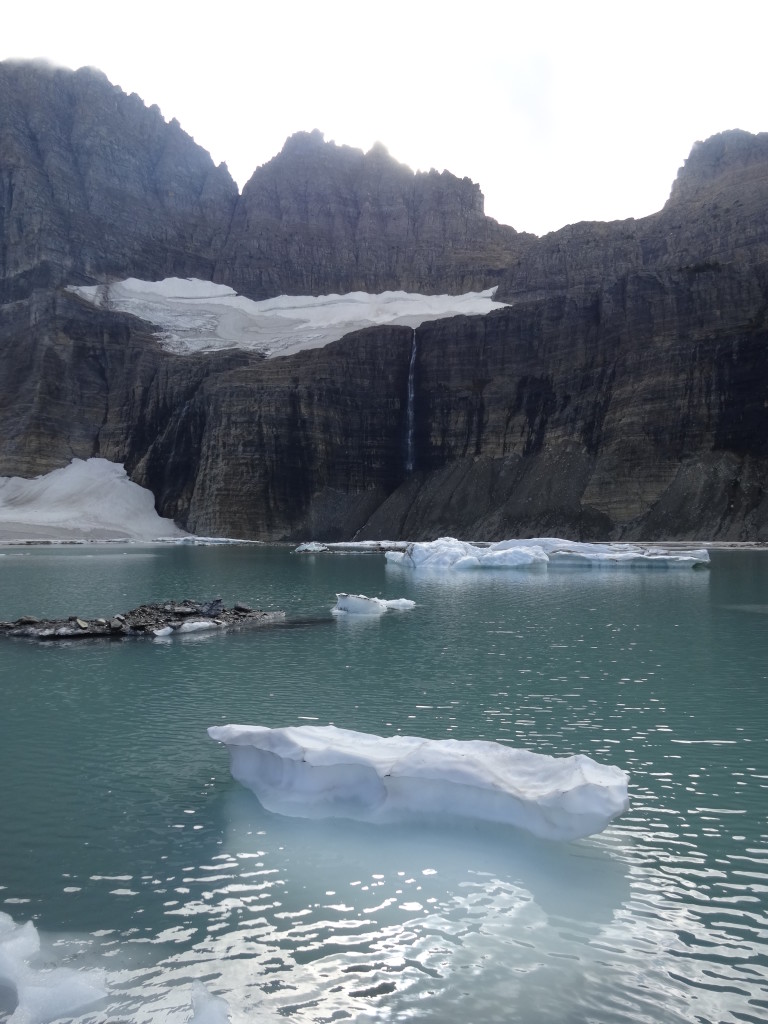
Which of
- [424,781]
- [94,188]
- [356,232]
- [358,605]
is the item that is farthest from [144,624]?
[356,232]

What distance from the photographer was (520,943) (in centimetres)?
684

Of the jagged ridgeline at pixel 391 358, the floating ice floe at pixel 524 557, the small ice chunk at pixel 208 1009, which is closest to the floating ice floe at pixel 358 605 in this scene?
the small ice chunk at pixel 208 1009

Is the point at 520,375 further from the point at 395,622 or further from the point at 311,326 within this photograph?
the point at 395,622

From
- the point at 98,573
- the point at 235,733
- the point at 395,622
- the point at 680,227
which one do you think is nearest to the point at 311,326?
the point at 680,227

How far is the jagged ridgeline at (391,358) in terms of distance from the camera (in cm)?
9306

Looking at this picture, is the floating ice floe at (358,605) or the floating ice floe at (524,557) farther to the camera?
the floating ice floe at (524,557)

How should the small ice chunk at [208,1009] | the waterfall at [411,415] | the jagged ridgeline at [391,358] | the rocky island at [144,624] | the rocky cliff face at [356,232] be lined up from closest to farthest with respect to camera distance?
the small ice chunk at [208,1009]
the rocky island at [144,624]
the jagged ridgeline at [391,358]
the waterfall at [411,415]
the rocky cliff face at [356,232]

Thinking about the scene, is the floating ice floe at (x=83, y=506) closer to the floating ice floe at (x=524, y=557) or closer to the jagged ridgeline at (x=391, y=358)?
the jagged ridgeline at (x=391, y=358)

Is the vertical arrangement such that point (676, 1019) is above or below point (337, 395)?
below

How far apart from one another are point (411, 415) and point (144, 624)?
9510 cm

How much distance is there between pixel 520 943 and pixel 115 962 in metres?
3.42

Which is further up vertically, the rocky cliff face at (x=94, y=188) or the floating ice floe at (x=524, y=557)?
the rocky cliff face at (x=94, y=188)

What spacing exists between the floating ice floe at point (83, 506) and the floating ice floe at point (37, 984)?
104518 mm

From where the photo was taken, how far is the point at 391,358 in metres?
121
